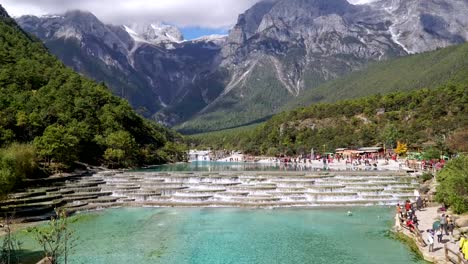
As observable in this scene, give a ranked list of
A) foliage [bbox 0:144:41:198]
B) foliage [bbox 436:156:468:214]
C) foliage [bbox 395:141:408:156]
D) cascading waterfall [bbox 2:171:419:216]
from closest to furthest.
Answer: foliage [bbox 436:156:468:214]
foliage [bbox 0:144:41:198]
cascading waterfall [bbox 2:171:419:216]
foliage [bbox 395:141:408:156]

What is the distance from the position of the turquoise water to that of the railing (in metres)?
2.60

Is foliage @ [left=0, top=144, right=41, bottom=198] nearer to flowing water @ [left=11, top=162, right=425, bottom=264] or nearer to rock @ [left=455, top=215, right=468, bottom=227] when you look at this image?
flowing water @ [left=11, top=162, right=425, bottom=264]

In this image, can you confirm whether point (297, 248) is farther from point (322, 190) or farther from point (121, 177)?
point (121, 177)

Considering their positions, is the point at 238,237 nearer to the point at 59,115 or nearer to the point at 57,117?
the point at 59,115

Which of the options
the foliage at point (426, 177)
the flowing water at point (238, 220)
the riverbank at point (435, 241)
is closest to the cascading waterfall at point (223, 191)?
the flowing water at point (238, 220)

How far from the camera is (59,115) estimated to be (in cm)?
10069

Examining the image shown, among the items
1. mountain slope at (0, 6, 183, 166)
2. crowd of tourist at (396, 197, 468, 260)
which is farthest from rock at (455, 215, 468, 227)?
mountain slope at (0, 6, 183, 166)

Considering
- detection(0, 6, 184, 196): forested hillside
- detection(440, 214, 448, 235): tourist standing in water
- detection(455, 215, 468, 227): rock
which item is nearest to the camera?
detection(440, 214, 448, 235): tourist standing in water

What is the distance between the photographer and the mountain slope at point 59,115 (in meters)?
80.3

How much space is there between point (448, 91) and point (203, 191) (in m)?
137

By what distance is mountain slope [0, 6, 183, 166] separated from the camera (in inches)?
3162

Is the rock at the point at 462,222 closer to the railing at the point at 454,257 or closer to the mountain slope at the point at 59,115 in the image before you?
the railing at the point at 454,257

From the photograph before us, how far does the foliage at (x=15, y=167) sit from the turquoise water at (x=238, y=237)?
6698 mm

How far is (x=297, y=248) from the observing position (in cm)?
3231
